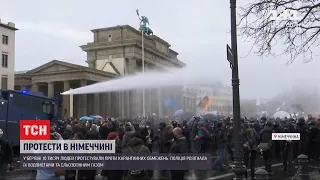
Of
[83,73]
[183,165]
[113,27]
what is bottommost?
[183,165]

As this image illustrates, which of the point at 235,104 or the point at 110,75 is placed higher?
the point at 110,75

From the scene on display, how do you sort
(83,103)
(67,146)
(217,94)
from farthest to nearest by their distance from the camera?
(83,103) → (217,94) → (67,146)

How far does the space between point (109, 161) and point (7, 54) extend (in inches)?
2417

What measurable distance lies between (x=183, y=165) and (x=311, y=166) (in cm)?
874

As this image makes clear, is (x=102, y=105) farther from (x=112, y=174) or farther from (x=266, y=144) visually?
(x=112, y=174)

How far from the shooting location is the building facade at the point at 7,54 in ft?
210

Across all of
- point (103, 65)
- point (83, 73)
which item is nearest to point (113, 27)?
point (103, 65)

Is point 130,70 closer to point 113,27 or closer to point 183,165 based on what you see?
point 113,27

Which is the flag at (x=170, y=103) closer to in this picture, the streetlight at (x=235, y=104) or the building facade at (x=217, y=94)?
the building facade at (x=217, y=94)

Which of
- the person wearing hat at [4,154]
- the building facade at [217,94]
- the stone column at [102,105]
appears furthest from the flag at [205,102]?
the person wearing hat at [4,154]

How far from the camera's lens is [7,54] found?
214 ft

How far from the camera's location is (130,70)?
2904 inches

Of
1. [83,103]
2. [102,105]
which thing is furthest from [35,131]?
[102,105]

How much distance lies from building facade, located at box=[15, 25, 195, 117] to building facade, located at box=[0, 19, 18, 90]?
6.78 feet
